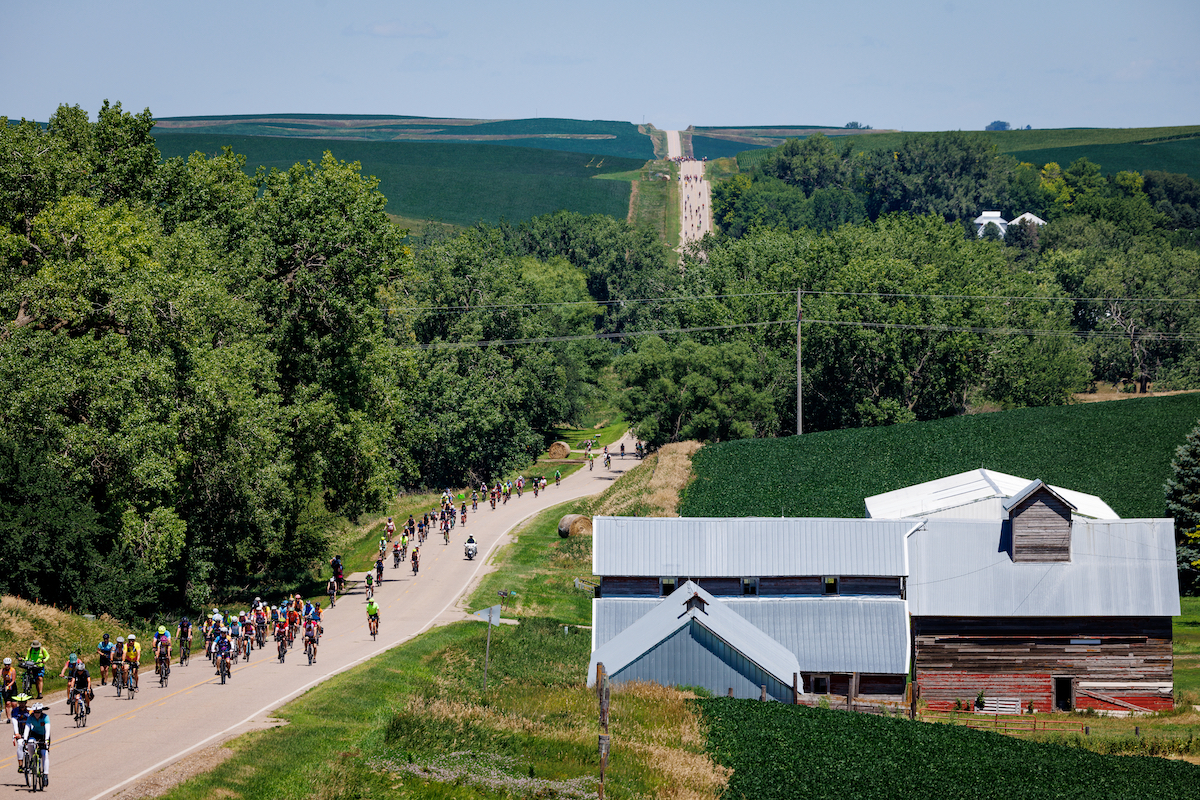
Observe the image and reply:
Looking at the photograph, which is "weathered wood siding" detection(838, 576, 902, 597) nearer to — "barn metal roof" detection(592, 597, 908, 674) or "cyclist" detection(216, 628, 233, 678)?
"barn metal roof" detection(592, 597, 908, 674)

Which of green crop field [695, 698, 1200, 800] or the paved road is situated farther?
green crop field [695, 698, 1200, 800]

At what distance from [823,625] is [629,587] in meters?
7.83

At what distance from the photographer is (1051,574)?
1845 inches

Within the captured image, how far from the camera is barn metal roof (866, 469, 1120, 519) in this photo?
52531mm

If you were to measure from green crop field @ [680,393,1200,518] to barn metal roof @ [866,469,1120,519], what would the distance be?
875 centimetres

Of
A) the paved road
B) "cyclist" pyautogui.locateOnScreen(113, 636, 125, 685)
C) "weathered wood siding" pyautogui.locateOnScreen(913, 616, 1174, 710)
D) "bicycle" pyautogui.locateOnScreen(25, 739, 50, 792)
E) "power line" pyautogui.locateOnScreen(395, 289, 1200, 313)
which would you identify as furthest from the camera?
"power line" pyautogui.locateOnScreen(395, 289, 1200, 313)

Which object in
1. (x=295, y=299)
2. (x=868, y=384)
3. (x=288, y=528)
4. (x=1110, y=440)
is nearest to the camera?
(x=295, y=299)

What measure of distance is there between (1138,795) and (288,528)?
39425mm

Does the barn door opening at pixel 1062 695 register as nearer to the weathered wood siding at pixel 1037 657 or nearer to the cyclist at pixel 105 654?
the weathered wood siding at pixel 1037 657

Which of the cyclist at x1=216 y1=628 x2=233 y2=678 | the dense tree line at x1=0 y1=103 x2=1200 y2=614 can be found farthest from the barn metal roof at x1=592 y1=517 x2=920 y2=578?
the cyclist at x1=216 y1=628 x2=233 y2=678

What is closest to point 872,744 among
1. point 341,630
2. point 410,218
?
point 341,630

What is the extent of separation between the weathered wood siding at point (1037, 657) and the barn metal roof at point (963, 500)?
5266 mm

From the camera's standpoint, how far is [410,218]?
19225 cm

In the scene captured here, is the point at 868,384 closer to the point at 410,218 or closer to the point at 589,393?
the point at 589,393
